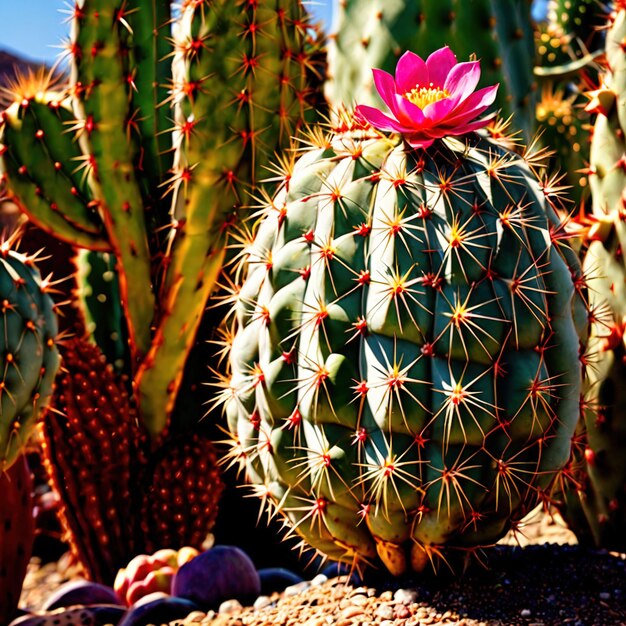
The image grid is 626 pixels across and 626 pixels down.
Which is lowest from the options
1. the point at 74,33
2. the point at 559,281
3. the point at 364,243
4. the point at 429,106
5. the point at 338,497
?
the point at 338,497

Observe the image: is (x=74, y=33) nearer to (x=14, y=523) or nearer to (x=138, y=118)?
(x=138, y=118)

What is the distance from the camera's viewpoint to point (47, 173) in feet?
9.38

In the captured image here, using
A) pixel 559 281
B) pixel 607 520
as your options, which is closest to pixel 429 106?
pixel 559 281

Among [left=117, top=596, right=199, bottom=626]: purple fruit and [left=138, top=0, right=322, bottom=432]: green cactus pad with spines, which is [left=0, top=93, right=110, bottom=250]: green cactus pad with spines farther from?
[left=117, top=596, right=199, bottom=626]: purple fruit

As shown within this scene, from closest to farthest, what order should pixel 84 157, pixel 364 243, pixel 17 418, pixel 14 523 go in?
1. pixel 364 243
2. pixel 17 418
3. pixel 14 523
4. pixel 84 157

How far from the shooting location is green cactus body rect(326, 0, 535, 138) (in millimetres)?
2707

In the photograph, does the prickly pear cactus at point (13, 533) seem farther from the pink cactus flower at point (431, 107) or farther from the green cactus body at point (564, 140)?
the green cactus body at point (564, 140)

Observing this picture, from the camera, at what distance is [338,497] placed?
5.94ft

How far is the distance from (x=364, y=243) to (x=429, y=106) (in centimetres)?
30

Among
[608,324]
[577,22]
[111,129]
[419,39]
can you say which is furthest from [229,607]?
[577,22]

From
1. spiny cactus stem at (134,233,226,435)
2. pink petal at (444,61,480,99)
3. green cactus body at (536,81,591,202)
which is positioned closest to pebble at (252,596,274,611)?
spiny cactus stem at (134,233,226,435)

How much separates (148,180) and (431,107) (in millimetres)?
1292

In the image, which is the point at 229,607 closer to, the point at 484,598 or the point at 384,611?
the point at 384,611

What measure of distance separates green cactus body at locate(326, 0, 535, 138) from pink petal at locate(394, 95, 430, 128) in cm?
95
